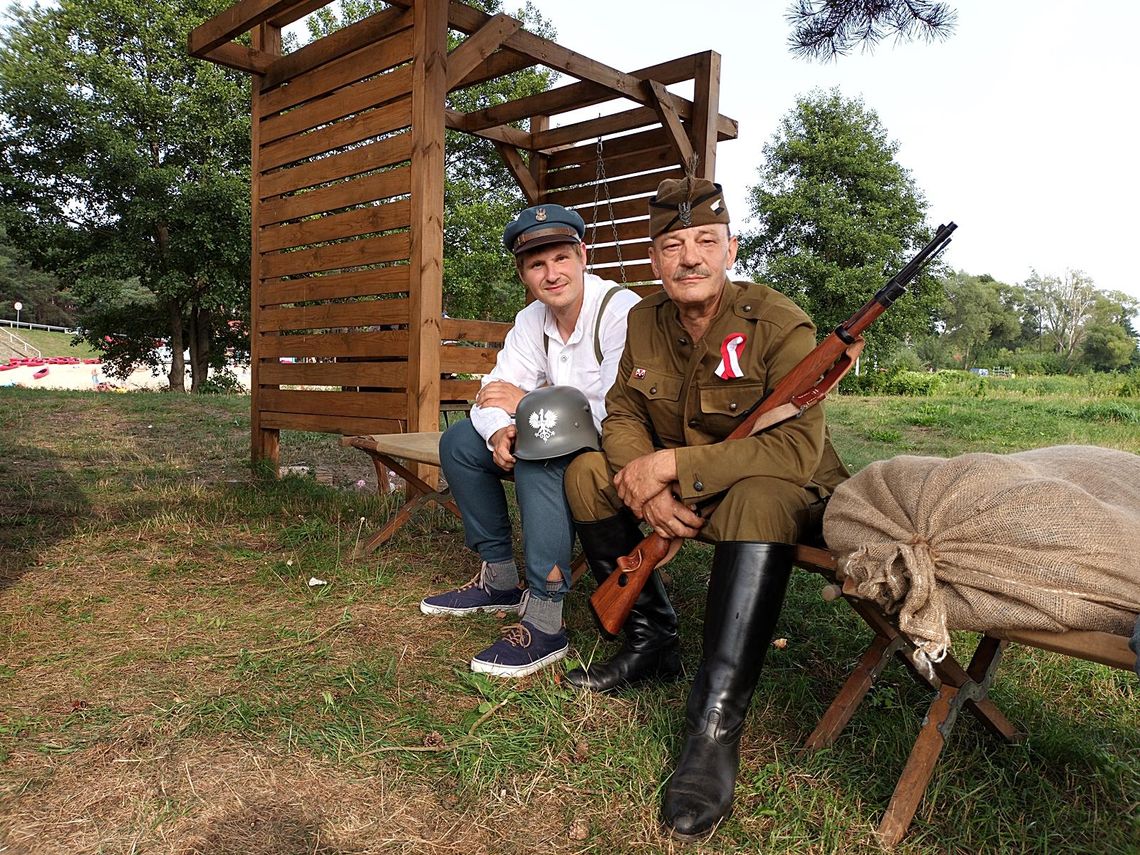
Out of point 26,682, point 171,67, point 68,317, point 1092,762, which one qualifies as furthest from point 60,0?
point 68,317

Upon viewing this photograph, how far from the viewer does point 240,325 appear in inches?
942

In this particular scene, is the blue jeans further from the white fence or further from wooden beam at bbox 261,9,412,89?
the white fence

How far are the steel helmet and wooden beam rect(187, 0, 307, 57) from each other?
156 inches

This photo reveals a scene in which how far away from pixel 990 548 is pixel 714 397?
1.02 meters

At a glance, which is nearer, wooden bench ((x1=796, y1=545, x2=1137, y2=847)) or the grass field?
wooden bench ((x1=796, y1=545, x2=1137, y2=847))

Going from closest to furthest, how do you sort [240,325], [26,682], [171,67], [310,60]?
[26,682]
[310,60]
[171,67]
[240,325]

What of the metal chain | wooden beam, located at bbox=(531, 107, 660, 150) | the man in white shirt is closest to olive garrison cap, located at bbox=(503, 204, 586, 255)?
the man in white shirt

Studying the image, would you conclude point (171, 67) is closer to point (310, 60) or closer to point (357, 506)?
point (310, 60)

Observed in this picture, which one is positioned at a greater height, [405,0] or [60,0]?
[60,0]

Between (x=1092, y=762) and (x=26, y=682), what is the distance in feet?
10.8

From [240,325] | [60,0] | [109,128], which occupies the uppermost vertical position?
[60,0]

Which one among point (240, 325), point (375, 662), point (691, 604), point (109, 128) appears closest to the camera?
point (375, 662)

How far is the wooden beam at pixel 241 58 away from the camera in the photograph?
6113 millimetres

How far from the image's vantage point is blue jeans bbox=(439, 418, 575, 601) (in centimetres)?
295
